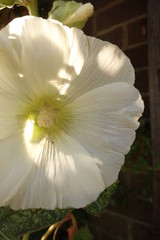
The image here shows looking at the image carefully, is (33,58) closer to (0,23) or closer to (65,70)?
(65,70)

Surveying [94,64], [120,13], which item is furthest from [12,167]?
[120,13]

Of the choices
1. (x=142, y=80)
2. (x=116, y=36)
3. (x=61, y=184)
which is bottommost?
(x=61, y=184)

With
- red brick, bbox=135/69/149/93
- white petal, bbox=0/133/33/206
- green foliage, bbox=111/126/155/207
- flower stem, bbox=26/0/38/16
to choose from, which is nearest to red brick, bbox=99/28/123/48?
red brick, bbox=135/69/149/93

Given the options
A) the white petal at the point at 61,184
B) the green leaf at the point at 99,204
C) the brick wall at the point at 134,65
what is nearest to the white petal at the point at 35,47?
the white petal at the point at 61,184

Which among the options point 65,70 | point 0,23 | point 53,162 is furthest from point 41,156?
point 0,23

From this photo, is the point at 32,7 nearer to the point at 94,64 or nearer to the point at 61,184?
the point at 94,64

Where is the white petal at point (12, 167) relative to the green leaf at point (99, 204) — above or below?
above

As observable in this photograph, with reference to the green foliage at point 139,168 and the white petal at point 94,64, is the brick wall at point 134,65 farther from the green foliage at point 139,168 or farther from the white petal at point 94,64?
the white petal at point 94,64
